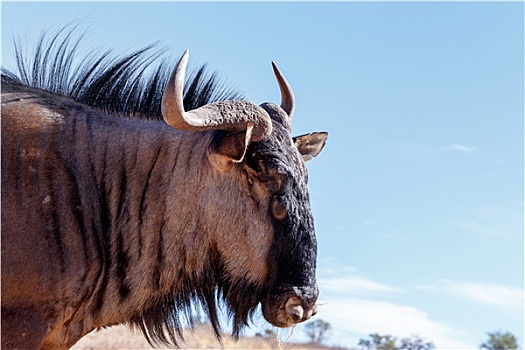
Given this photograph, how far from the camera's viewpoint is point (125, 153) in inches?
322

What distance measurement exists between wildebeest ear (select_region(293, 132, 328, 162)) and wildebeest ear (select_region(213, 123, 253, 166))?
1.33 meters

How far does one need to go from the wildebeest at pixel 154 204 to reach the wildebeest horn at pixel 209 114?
12mm

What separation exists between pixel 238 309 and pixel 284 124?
172cm

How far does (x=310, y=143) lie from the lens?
960cm

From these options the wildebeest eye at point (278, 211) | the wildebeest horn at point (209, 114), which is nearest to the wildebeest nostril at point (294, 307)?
the wildebeest eye at point (278, 211)

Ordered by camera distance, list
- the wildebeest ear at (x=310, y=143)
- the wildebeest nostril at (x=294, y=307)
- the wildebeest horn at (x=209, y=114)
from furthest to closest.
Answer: the wildebeest ear at (x=310, y=143) < the wildebeest nostril at (x=294, y=307) < the wildebeest horn at (x=209, y=114)

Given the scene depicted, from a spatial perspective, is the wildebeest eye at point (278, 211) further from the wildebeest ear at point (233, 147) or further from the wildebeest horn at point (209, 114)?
the wildebeest horn at point (209, 114)

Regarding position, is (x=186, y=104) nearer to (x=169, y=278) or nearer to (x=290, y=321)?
(x=169, y=278)

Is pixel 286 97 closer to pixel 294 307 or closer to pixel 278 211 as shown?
pixel 278 211

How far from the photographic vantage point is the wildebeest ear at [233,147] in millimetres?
8141

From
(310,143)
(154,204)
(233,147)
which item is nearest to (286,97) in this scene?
(310,143)

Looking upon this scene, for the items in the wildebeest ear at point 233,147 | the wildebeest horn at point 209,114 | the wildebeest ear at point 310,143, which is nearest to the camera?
the wildebeest horn at point 209,114

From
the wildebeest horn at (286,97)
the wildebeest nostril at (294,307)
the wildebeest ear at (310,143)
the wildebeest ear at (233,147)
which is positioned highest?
the wildebeest horn at (286,97)

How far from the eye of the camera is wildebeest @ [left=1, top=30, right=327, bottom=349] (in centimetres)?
767
